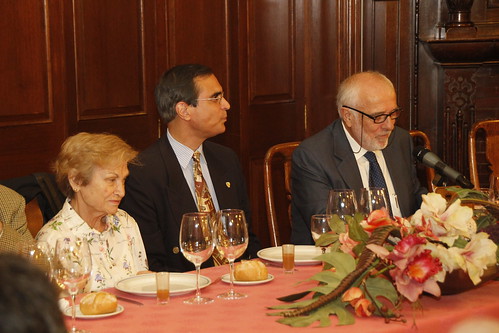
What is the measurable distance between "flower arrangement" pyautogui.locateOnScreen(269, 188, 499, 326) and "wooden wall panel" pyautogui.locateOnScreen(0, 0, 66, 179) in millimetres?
1986

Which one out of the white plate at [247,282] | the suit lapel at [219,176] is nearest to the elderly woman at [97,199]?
the white plate at [247,282]

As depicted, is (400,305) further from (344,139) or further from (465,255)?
(344,139)

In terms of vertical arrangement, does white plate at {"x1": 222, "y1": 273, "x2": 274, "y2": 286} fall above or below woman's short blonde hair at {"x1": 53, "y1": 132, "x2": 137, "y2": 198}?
below

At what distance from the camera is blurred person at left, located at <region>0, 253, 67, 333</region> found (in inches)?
24.4

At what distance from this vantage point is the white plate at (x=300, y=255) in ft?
7.83

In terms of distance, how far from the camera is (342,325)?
5.96 ft

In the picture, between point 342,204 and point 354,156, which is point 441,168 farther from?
point 342,204

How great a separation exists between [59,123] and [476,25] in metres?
2.66

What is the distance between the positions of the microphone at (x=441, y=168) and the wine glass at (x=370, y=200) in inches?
19.1

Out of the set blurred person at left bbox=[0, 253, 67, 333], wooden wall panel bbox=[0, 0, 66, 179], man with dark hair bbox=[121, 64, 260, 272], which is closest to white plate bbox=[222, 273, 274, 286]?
man with dark hair bbox=[121, 64, 260, 272]

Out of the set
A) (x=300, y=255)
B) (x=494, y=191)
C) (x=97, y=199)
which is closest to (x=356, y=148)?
(x=494, y=191)

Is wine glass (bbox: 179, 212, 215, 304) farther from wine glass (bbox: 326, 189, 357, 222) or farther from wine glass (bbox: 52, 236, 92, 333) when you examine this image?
wine glass (bbox: 326, 189, 357, 222)

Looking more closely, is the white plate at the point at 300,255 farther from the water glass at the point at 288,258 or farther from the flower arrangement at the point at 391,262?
the flower arrangement at the point at 391,262

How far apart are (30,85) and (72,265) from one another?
2.02 m
